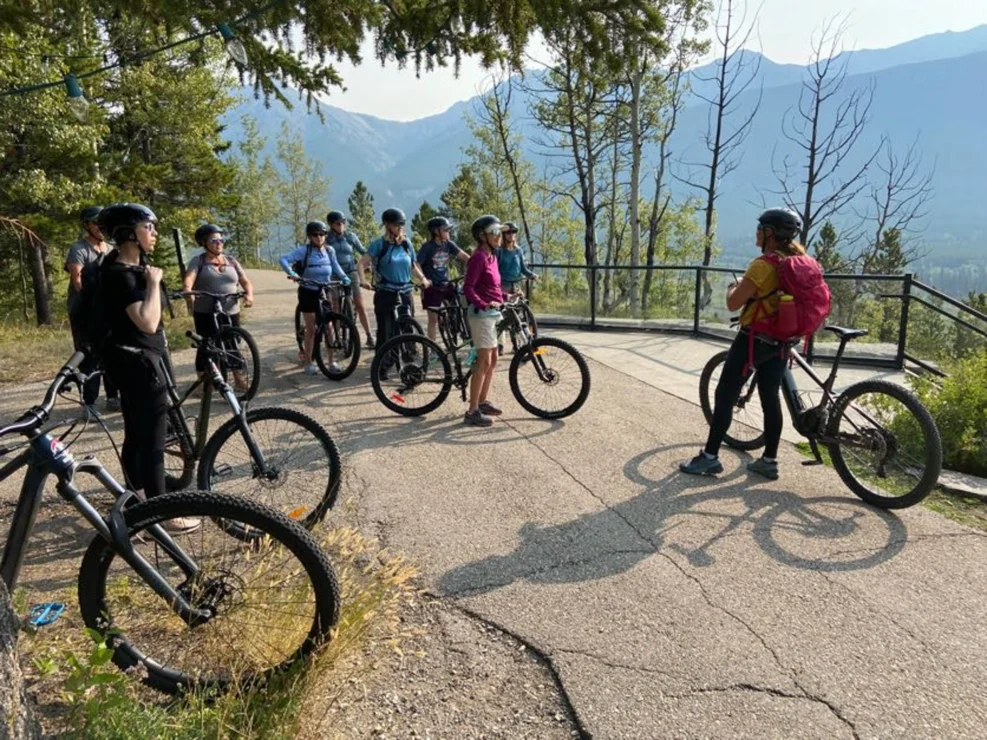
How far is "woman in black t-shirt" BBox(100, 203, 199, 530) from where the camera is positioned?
3.30m

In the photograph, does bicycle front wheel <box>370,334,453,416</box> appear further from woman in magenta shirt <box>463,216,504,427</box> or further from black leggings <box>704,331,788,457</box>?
black leggings <box>704,331,788,457</box>

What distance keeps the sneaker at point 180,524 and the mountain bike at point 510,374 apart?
3.90 m

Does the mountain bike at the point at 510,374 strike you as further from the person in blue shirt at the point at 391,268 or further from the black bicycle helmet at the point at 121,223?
the black bicycle helmet at the point at 121,223

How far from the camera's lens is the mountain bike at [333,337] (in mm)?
7582

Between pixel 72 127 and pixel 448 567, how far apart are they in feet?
48.1

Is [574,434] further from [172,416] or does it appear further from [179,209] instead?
[179,209]

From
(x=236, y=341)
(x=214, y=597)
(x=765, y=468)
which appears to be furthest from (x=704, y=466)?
(x=236, y=341)

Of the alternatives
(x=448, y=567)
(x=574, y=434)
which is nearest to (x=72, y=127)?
(x=574, y=434)

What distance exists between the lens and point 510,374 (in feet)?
19.7

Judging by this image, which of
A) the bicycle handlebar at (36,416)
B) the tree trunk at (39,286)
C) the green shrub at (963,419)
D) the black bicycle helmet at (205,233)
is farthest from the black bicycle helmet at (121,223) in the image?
the tree trunk at (39,286)

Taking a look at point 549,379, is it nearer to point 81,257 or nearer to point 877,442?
point 877,442

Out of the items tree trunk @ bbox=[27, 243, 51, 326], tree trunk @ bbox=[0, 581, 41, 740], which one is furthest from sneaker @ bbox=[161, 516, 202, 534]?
tree trunk @ bbox=[27, 243, 51, 326]

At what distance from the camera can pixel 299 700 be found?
2205 millimetres

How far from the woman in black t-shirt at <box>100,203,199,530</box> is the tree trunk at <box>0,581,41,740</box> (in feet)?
5.42
